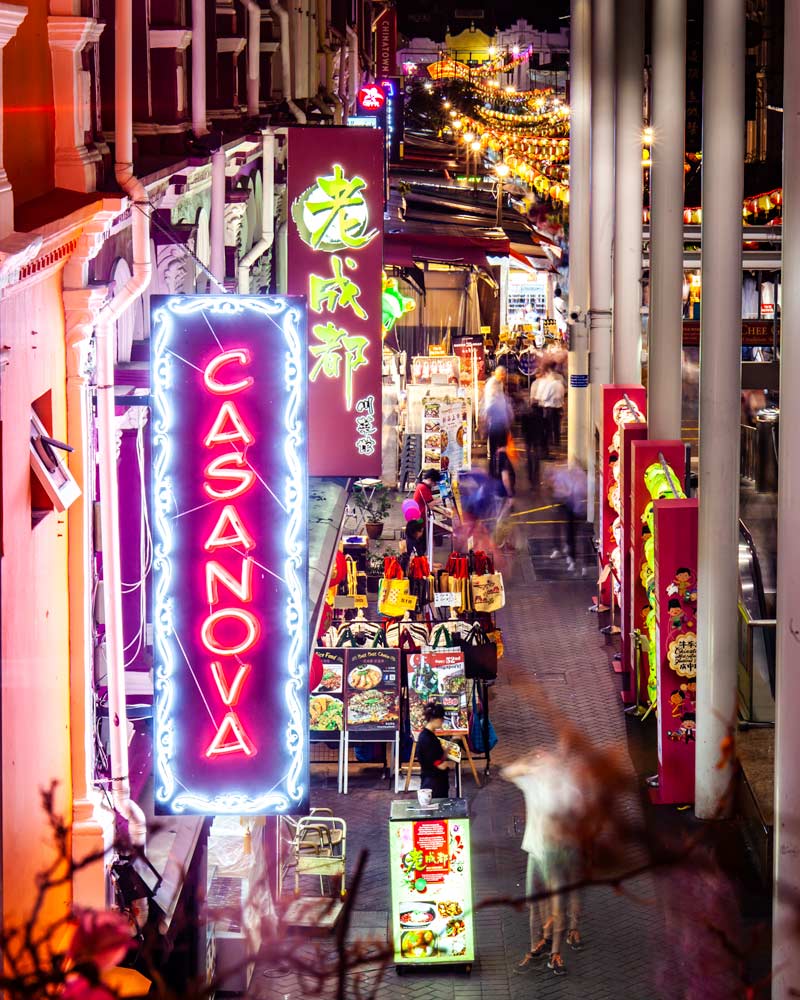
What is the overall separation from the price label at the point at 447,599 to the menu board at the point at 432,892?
5.80 meters

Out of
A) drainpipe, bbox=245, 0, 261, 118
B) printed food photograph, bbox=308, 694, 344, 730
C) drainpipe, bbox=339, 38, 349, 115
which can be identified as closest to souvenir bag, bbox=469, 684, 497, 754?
printed food photograph, bbox=308, 694, 344, 730

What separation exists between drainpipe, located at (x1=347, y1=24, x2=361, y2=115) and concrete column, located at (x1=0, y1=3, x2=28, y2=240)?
24.1m

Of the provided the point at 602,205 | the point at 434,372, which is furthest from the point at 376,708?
the point at 434,372

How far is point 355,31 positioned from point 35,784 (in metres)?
26.6

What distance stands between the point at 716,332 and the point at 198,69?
16.3 feet

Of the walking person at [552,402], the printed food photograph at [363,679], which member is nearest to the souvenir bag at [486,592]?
the printed food photograph at [363,679]

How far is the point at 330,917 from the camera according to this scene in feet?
38.7

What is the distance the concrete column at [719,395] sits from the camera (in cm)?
1330

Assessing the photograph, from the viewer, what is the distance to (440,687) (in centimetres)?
1503

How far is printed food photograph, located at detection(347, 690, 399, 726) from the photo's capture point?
1509cm

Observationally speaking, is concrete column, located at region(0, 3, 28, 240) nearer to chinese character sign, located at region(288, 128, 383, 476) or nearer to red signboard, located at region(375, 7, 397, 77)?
chinese character sign, located at region(288, 128, 383, 476)

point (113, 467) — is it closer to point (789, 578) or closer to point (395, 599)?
point (789, 578)

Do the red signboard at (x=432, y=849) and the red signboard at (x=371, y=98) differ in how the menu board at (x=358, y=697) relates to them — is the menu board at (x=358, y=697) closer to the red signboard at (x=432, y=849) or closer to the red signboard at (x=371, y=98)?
the red signboard at (x=432, y=849)

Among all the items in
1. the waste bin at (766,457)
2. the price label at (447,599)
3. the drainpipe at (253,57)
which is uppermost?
the drainpipe at (253,57)
